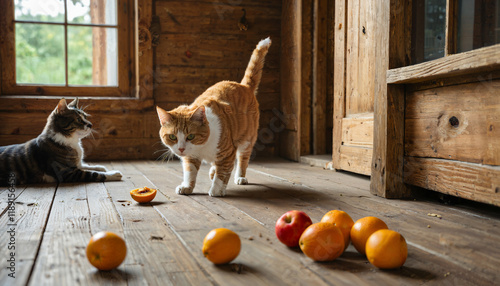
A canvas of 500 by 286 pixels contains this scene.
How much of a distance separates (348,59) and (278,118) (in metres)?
1.58

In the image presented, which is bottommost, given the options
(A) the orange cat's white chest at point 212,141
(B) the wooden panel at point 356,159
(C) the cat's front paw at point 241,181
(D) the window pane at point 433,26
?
→ (C) the cat's front paw at point 241,181

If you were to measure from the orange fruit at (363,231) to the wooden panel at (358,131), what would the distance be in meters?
1.63

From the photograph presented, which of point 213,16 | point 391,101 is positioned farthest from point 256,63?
point 213,16

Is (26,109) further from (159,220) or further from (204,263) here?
(204,263)

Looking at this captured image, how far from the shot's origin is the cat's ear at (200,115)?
2.21m

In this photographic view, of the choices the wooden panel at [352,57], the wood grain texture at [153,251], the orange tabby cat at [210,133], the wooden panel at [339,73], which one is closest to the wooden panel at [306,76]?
the wooden panel at [339,73]

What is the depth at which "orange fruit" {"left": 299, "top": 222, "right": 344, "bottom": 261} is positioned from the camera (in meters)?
1.19

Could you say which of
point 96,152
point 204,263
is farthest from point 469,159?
point 96,152

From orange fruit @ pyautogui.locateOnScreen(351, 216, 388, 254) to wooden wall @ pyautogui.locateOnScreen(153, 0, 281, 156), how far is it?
11.0 ft

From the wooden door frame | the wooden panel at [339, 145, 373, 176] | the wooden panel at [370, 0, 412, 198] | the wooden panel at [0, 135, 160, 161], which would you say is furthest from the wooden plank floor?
the wooden panel at [0, 135, 160, 161]

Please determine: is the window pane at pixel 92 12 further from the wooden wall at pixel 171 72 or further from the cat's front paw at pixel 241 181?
the cat's front paw at pixel 241 181

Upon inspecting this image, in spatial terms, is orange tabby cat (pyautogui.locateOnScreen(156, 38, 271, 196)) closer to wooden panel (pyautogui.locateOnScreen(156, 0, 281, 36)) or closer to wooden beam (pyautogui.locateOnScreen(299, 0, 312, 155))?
wooden beam (pyautogui.locateOnScreen(299, 0, 312, 155))

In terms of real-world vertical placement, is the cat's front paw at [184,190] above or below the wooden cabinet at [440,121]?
below

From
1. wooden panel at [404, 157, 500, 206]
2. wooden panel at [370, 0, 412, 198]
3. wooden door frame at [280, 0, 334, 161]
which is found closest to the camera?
wooden panel at [404, 157, 500, 206]
